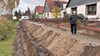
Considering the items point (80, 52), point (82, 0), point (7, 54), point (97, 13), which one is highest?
point (82, 0)

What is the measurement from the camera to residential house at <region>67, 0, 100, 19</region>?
2198cm

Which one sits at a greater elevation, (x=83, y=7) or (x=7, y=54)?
(x=83, y=7)

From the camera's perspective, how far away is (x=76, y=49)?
697 cm

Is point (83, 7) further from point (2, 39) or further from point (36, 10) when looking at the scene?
point (36, 10)

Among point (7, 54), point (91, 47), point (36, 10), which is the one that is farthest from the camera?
point (36, 10)

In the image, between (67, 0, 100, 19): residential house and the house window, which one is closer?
(67, 0, 100, 19): residential house

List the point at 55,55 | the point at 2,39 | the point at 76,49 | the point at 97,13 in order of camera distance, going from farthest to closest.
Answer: the point at 97,13, the point at 2,39, the point at 55,55, the point at 76,49

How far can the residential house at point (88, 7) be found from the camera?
2198 cm

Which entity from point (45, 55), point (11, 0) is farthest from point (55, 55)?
point (11, 0)

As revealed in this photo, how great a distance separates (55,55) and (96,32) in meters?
3.00

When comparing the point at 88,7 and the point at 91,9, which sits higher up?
the point at 88,7

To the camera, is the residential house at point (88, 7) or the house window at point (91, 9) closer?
the residential house at point (88, 7)

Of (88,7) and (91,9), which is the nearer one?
(91,9)

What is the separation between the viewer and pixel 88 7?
25156mm
